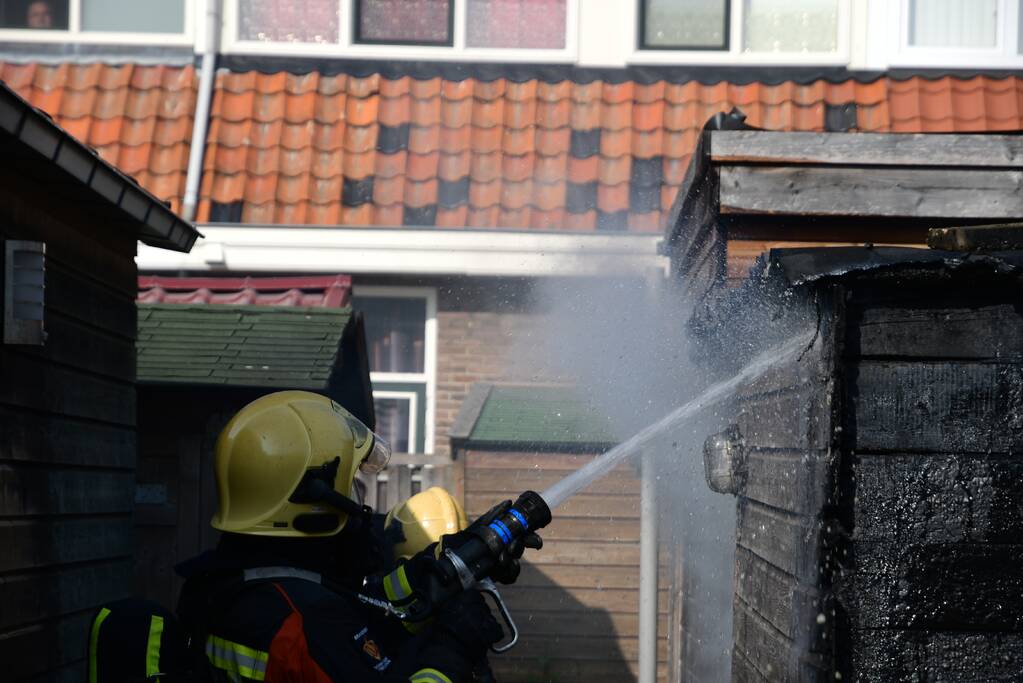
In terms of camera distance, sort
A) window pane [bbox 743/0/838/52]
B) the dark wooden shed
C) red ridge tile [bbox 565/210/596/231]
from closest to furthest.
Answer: the dark wooden shed → red ridge tile [bbox 565/210/596/231] → window pane [bbox 743/0/838/52]

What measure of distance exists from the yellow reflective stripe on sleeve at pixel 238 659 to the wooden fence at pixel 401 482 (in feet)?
17.9

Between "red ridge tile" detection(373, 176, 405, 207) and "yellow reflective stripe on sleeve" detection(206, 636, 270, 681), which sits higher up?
"red ridge tile" detection(373, 176, 405, 207)

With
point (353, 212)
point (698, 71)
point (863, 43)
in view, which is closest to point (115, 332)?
point (353, 212)

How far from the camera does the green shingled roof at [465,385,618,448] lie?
340 inches

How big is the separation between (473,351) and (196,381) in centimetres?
361

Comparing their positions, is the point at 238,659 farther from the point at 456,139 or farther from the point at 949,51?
the point at 949,51

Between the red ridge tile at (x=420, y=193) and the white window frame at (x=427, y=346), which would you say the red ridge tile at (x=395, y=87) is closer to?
the red ridge tile at (x=420, y=193)

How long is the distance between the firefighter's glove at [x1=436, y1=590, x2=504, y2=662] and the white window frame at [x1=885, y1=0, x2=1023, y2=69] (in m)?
8.55

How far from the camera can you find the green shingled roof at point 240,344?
6852 mm

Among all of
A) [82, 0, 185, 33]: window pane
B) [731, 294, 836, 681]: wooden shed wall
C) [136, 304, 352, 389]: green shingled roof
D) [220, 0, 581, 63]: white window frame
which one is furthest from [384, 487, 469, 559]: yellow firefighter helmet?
[82, 0, 185, 33]: window pane

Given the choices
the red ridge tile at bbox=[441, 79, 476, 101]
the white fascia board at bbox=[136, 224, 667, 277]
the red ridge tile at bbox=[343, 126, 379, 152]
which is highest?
the red ridge tile at bbox=[441, 79, 476, 101]

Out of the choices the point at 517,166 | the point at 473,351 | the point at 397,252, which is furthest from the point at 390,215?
the point at 473,351

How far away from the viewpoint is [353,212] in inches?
396

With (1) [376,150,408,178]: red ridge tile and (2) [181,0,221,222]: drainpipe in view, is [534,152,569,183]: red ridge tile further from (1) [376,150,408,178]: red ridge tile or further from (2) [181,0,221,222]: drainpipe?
(2) [181,0,221,222]: drainpipe
